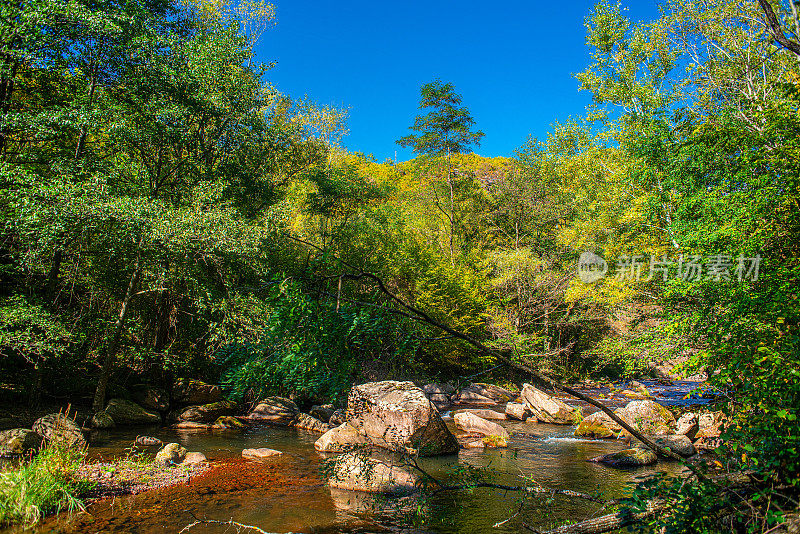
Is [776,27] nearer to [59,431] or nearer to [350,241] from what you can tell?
[59,431]

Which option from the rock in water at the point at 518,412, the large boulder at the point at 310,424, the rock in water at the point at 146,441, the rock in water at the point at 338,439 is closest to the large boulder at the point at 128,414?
the rock in water at the point at 146,441

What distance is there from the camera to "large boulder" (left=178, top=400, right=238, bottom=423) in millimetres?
14703

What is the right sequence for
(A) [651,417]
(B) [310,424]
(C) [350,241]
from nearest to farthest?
1. (A) [651,417]
2. (B) [310,424]
3. (C) [350,241]

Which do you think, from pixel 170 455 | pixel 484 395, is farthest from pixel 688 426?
pixel 170 455

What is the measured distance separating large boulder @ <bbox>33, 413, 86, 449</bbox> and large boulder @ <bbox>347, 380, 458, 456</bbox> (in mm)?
6071

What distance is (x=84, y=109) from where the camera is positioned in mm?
11062

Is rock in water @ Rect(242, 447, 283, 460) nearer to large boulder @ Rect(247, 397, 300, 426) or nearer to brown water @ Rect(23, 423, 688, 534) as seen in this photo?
brown water @ Rect(23, 423, 688, 534)

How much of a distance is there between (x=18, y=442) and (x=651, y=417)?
15925 mm

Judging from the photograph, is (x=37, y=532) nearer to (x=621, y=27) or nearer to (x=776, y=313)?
(x=776, y=313)

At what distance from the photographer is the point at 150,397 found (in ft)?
50.2

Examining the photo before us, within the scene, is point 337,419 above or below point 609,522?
below

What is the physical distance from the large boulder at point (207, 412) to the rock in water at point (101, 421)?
2.23 meters

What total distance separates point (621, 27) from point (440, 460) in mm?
20607

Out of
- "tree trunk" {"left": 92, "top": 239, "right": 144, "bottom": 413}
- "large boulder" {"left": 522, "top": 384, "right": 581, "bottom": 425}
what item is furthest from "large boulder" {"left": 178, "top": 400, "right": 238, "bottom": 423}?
"large boulder" {"left": 522, "top": 384, "right": 581, "bottom": 425}
